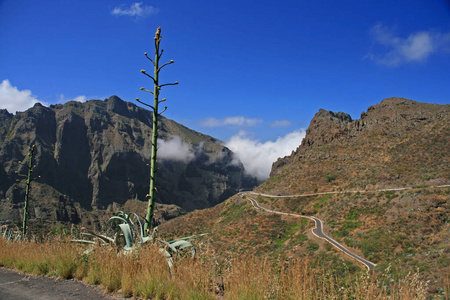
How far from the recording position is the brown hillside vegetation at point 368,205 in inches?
1092

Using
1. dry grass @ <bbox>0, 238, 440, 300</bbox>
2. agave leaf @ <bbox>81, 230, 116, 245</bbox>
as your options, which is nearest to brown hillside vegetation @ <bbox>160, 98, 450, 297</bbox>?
dry grass @ <bbox>0, 238, 440, 300</bbox>

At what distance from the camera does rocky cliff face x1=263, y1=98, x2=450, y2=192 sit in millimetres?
50094

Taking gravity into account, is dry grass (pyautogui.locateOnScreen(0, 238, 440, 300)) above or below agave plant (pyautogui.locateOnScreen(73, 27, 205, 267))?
below

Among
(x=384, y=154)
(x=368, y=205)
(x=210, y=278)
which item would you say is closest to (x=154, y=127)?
(x=210, y=278)

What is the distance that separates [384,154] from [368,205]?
2126 centimetres

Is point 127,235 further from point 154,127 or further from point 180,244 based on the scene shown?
point 154,127

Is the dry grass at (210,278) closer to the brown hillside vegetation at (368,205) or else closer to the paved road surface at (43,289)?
the paved road surface at (43,289)

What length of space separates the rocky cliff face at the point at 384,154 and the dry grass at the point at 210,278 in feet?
162

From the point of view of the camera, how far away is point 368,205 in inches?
1741

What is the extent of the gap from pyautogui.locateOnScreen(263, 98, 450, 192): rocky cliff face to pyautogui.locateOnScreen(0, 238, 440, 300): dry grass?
49.3 m

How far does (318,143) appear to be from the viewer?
314ft

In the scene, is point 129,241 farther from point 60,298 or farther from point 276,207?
point 276,207

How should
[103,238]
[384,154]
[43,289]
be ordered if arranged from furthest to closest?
[384,154] < [103,238] < [43,289]

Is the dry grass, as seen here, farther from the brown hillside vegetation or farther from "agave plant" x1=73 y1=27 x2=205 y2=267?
the brown hillside vegetation
